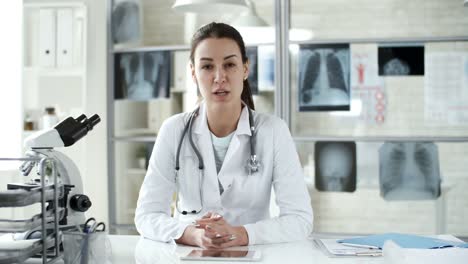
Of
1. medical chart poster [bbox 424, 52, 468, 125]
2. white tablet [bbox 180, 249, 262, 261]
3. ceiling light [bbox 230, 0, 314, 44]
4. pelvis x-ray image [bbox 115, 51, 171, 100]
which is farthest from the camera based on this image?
pelvis x-ray image [bbox 115, 51, 171, 100]

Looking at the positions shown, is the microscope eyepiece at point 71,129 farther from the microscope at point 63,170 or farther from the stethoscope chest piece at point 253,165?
the stethoscope chest piece at point 253,165

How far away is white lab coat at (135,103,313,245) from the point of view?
7.11 ft

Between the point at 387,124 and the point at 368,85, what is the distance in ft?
0.86

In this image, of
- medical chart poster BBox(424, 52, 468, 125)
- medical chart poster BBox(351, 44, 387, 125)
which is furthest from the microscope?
medical chart poster BBox(424, 52, 468, 125)

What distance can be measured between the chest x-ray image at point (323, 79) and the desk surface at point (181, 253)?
1994 mm

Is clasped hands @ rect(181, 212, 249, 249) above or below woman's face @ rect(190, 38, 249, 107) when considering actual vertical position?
below

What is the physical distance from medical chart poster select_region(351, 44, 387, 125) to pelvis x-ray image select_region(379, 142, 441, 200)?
0.66 feet

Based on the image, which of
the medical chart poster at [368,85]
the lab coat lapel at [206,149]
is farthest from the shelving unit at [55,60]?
the lab coat lapel at [206,149]

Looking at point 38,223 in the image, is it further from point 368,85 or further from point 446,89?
point 446,89

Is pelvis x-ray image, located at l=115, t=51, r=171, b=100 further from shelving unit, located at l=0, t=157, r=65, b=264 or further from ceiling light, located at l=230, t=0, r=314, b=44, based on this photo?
shelving unit, located at l=0, t=157, r=65, b=264

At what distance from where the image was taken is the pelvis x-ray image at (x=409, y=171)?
3779 mm

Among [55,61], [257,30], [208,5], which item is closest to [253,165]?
[208,5]

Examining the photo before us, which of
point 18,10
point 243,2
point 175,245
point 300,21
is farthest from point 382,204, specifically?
point 18,10

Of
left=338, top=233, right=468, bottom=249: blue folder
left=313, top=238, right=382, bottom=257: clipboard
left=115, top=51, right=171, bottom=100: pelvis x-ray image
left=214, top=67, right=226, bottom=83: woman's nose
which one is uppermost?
left=115, top=51, right=171, bottom=100: pelvis x-ray image
